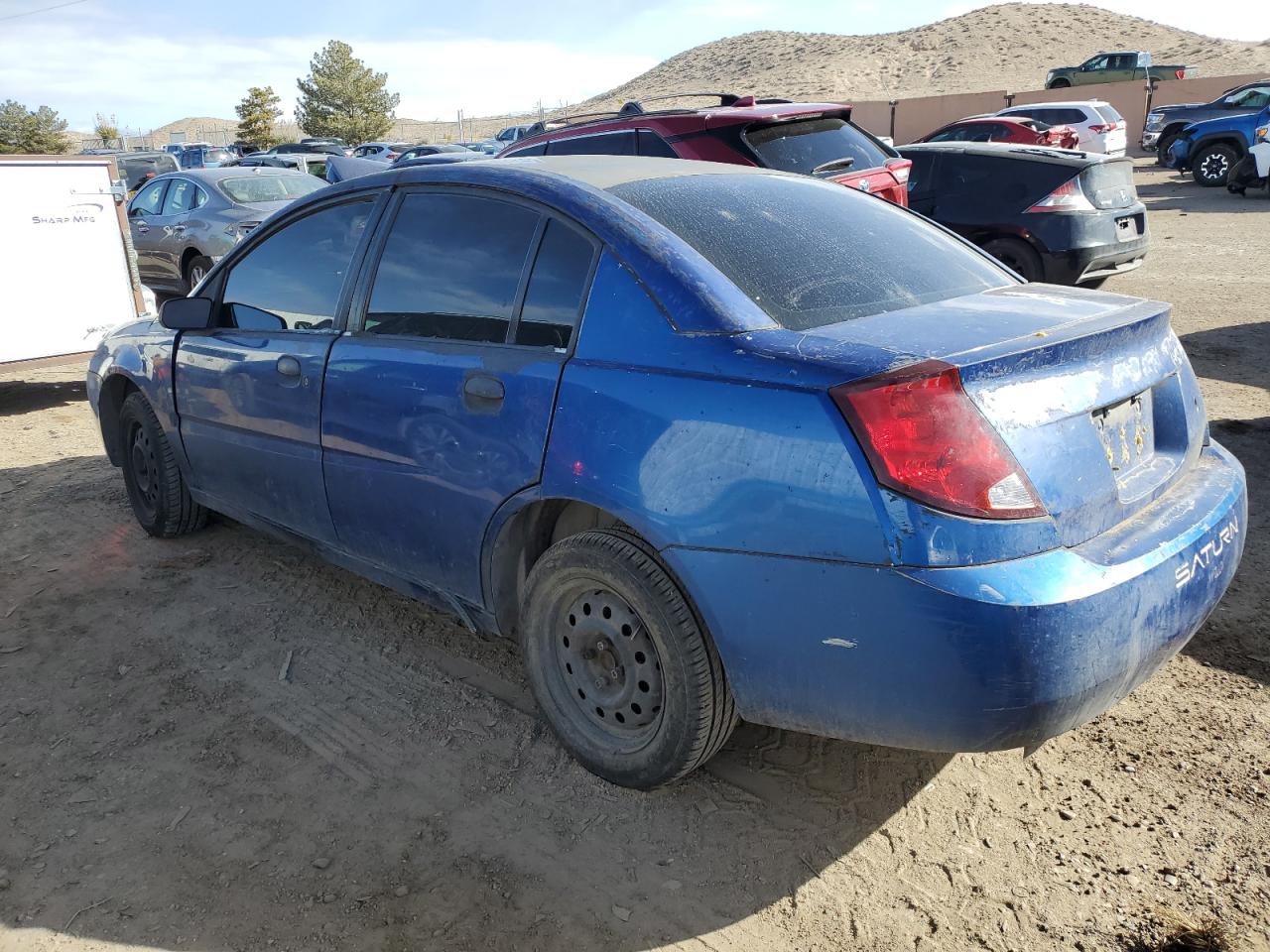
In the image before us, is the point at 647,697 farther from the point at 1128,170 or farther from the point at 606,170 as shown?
the point at 1128,170

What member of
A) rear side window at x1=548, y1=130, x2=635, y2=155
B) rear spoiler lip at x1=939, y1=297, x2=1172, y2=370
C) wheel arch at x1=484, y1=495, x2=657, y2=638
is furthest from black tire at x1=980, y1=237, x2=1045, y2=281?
wheel arch at x1=484, y1=495, x2=657, y2=638

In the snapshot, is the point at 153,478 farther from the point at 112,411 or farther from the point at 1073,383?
the point at 1073,383

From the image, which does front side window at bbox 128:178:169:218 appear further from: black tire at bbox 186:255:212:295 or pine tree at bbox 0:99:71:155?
pine tree at bbox 0:99:71:155

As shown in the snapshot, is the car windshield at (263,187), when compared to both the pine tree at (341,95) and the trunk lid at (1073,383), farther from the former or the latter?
the pine tree at (341,95)

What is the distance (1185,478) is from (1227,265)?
1010cm

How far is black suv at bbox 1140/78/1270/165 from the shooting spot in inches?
841

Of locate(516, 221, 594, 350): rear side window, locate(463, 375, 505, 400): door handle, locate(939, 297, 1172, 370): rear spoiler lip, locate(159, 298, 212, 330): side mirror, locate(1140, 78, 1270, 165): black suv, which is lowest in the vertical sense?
locate(463, 375, 505, 400): door handle

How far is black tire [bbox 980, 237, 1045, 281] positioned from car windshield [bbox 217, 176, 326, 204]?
281 inches

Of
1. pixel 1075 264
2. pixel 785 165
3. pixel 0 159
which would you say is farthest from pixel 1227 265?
pixel 0 159

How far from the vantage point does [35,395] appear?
852cm

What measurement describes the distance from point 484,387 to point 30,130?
55.0m

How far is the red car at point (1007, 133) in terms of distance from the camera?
1792 cm

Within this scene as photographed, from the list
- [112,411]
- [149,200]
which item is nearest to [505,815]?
[112,411]

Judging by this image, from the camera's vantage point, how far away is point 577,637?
2857mm
